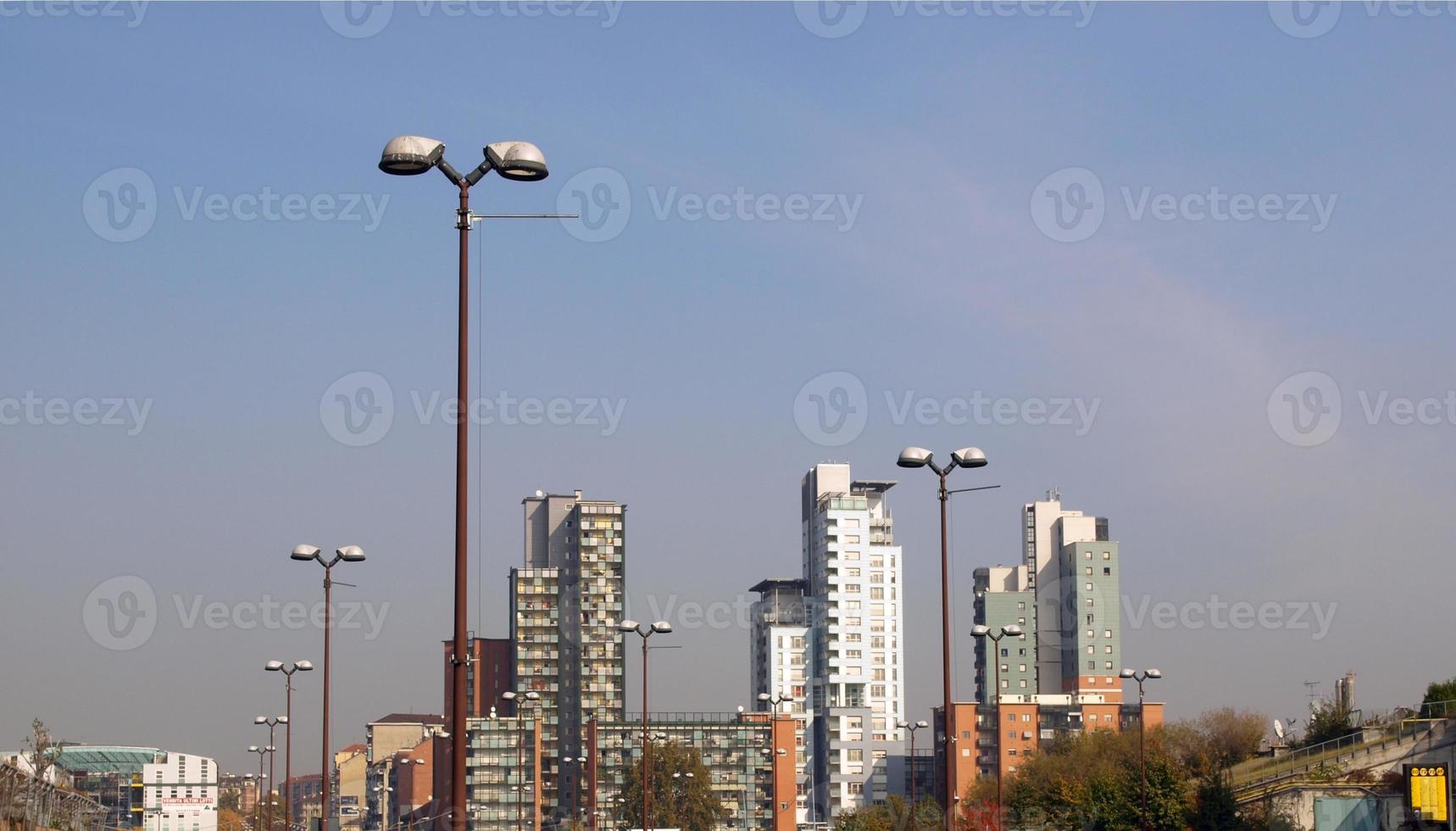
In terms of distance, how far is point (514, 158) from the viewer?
62.5 ft

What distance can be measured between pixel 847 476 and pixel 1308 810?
5197 inches

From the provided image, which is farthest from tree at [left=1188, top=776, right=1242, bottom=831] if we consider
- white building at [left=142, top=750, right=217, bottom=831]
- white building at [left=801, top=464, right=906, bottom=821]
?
white building at [left=801, top=464, right=906, bottom=821]

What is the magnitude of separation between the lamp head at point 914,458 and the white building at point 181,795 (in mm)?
93645

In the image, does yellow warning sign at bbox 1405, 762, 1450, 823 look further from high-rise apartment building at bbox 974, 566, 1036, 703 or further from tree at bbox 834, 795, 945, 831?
high-rise apartment building at bbox 974, 566, 1036, 703

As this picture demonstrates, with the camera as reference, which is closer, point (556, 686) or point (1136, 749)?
point (1136, 749)

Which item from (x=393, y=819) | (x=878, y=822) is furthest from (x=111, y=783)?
(x=878, y=822)

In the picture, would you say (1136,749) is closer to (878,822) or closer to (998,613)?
(878,822)

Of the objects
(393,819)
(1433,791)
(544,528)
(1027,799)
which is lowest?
(393,819)

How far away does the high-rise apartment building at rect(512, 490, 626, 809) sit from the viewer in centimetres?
14912

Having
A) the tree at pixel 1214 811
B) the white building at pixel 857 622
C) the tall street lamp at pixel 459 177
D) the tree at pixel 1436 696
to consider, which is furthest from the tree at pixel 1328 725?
the white building at pixel 857 622

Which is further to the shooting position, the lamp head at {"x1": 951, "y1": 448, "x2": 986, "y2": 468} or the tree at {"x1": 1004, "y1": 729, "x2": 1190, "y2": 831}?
the tree at {"x1": 1004, "y1": 729, "x2": 1190, "y2": 831}

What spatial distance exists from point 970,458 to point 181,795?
427 ft

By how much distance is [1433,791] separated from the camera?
35094mm

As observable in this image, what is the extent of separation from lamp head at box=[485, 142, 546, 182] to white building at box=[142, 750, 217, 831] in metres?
104
